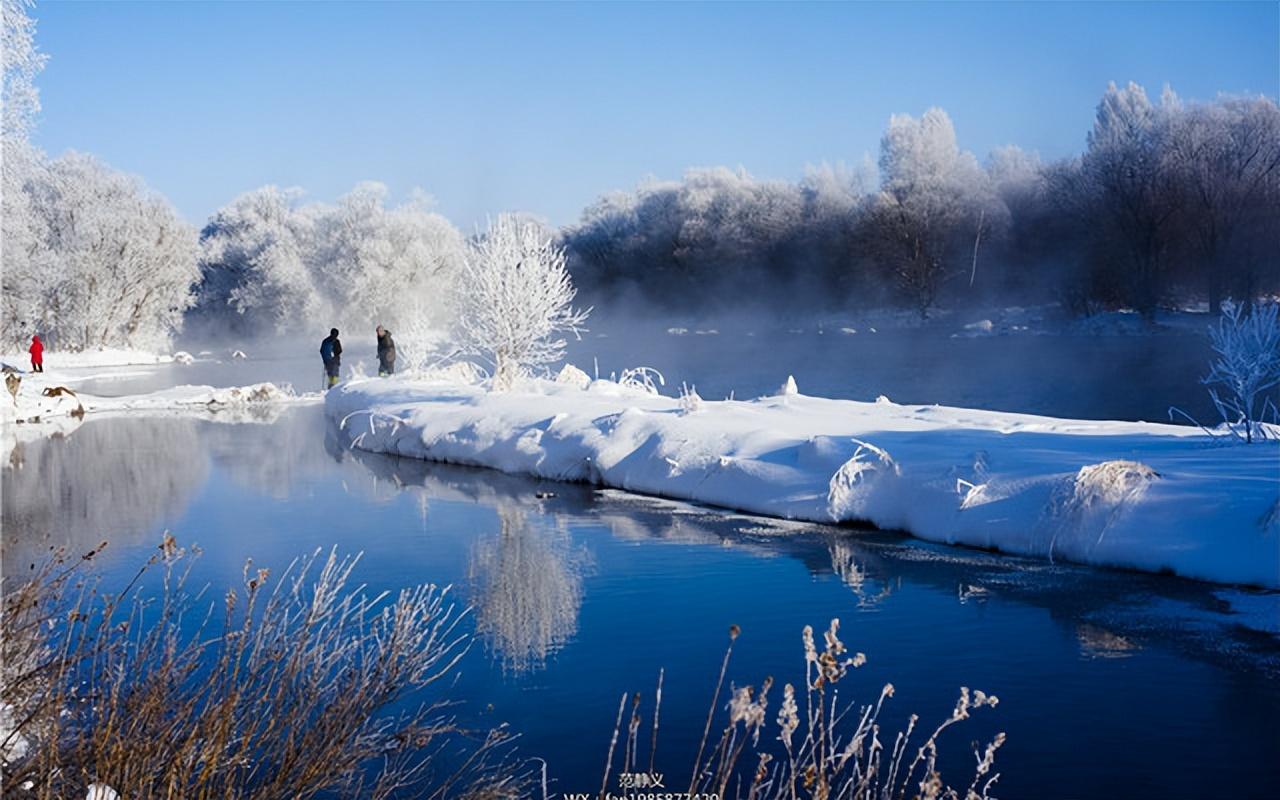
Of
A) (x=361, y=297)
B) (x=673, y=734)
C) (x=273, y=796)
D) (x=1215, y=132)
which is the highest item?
(x=1215, y=132)

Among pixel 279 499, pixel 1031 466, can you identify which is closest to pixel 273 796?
pixel 1031 466

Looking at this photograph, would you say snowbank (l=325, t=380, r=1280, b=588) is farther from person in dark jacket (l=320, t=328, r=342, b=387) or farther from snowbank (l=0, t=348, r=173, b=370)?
snowbank (l=0, t=348, r=173, b=370)

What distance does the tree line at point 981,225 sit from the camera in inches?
1777

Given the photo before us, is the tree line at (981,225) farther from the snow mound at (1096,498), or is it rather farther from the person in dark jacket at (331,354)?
the snow mound at (1096,498)

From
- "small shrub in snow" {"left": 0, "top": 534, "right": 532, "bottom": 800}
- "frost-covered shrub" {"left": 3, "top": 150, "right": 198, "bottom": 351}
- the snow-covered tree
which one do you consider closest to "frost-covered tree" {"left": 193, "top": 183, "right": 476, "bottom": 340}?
the snow-covered tree

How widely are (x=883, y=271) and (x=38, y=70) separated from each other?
4676 cm

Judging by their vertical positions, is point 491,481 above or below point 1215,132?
below

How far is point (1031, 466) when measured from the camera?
11391 millimetres

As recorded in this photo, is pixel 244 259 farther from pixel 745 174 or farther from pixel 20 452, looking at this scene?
pixel 20 452

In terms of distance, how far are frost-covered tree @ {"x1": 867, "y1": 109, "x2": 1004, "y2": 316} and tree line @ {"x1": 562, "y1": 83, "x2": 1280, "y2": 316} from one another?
0.30 feet

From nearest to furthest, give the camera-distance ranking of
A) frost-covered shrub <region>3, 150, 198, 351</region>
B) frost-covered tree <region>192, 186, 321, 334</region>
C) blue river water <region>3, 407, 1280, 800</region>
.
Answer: blue river water <region>3, 407, 1280, 800</region> < frost-covered shrub <region>3, 150, 198, 351</region> < frost-covered tree <region>192, 186, 321, 334</region>

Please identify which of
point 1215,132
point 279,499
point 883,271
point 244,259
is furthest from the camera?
point 244,259

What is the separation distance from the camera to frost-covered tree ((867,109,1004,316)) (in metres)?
58.3

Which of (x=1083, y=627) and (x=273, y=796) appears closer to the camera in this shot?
(x=273, y=796)
